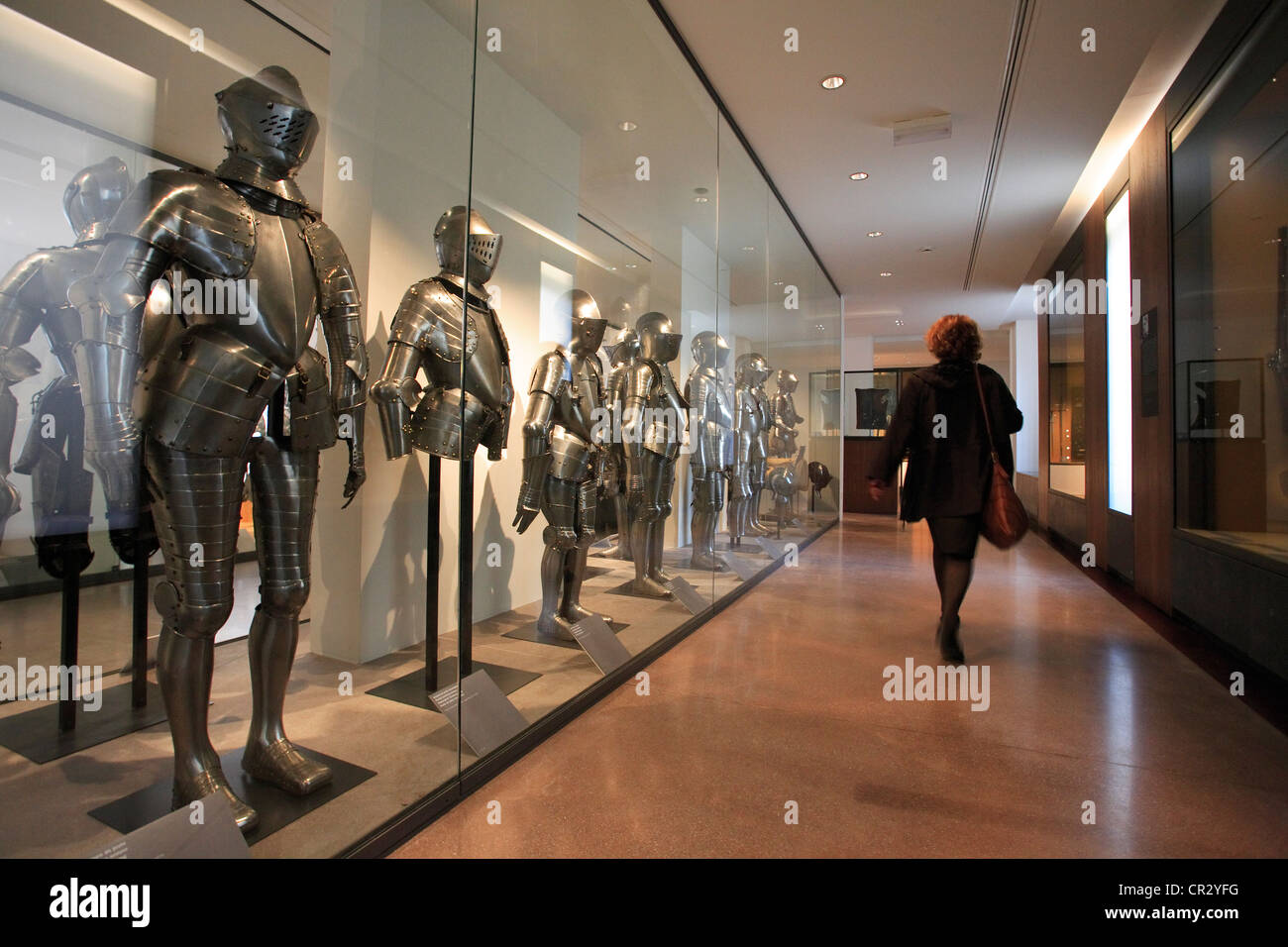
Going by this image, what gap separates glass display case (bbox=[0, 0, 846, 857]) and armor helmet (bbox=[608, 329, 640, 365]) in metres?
0.08

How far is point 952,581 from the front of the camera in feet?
11.1

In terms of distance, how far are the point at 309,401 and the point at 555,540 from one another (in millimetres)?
A: 1589

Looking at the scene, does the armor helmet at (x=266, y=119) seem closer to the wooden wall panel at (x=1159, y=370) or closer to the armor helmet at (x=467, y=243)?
the armor helmet at (x=467, y=243)

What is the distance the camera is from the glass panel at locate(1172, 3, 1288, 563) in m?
3.35

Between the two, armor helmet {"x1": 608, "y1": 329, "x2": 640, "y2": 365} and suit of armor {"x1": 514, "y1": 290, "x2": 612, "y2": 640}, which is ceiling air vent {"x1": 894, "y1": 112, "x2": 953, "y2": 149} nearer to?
armor helmet {"x1": 608, "y1": 329, "x2": 640, "y2": 365}

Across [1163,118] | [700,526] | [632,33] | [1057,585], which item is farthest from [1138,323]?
[632,33]

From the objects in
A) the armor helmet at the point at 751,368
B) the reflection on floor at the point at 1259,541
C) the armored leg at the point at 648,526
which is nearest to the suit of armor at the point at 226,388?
the armored leg at the point at 648,526

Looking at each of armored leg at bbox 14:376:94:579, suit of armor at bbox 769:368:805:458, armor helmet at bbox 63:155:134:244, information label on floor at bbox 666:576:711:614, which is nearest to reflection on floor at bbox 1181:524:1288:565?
information label on floor at bbox 666:576:711:614

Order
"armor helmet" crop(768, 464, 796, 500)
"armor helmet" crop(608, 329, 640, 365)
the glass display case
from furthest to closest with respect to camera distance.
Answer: "armor helmet" crop(768, 464, 796, 500) → "armor helmet" crop(608, 329, 640, 365) → the glass display case

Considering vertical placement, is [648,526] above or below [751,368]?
below

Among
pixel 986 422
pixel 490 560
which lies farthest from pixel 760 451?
pixel 490 560

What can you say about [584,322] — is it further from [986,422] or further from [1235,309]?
[1235,309]

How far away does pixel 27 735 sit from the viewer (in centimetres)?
195

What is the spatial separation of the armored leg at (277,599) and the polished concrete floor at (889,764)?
0.44m
